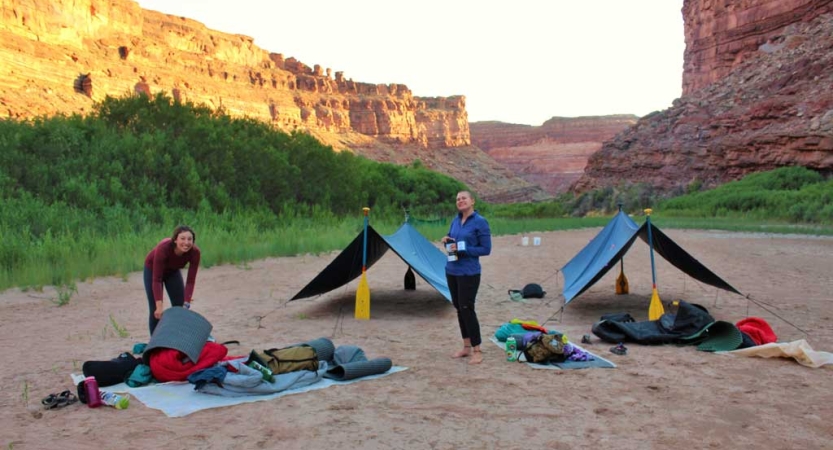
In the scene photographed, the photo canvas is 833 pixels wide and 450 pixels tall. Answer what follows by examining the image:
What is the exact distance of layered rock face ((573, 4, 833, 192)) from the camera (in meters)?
38.2

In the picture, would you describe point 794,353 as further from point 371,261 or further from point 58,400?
point 58,400

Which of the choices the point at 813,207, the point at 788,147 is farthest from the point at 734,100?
the point at 813,207

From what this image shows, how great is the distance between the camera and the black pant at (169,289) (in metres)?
6.45

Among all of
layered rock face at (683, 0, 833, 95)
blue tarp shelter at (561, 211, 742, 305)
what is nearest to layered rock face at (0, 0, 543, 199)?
blue tarp shelter at (561, 211, 742, 305)

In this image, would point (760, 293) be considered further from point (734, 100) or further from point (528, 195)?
point (528, 195)

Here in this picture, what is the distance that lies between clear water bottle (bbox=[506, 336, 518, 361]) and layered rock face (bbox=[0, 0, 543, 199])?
25.6 meters

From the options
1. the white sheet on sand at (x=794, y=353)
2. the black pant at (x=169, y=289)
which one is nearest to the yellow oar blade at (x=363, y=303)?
the black pant at (x=169, y=289)

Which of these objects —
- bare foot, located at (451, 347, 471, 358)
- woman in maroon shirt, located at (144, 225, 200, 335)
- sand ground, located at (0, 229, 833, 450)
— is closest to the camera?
sand ground, located at (0, 229, 833, 450)

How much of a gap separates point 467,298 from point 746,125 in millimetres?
42502

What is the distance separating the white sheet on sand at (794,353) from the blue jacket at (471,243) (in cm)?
272

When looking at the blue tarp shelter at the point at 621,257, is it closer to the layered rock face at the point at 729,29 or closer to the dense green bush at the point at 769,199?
the dense green bush at the point at 769,199

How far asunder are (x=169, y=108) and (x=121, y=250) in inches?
542

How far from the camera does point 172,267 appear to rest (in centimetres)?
643

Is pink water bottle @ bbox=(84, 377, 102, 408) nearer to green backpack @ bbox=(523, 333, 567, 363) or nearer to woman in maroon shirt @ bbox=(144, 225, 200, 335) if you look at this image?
woman in maroon shirt @ bbox=(144, 225, 200, 335)
